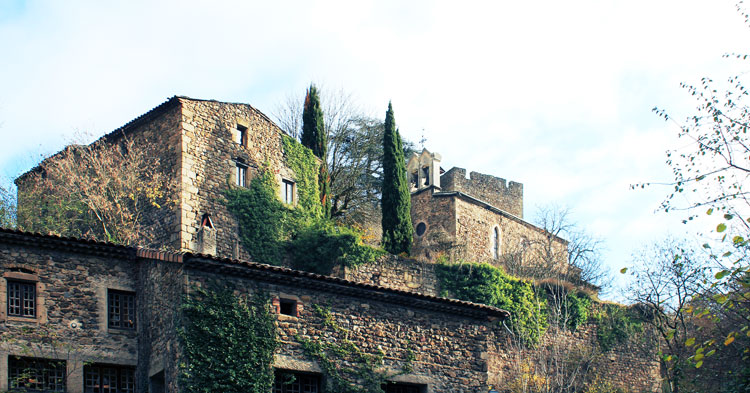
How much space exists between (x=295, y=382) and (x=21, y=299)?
6.39 m

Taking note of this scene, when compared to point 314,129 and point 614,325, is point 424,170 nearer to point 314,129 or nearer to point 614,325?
point 314,129

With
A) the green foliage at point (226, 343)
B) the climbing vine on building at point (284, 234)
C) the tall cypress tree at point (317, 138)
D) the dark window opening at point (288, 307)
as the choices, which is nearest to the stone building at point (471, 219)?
the tall cypress tree at point (317, 138)

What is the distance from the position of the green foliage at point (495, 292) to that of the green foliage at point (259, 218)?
643 centimetres

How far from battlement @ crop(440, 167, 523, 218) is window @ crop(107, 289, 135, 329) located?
2463cm

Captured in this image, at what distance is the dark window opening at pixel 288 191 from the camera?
33.0 meters

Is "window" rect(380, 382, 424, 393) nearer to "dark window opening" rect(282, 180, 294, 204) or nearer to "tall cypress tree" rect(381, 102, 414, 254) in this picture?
"dark window opening" rect(282, 180, 294, 204)

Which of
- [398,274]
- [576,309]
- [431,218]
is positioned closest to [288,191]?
[398,274]

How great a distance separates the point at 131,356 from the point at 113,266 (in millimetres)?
2184

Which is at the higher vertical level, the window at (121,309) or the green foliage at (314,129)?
the green foliage at (314,129)

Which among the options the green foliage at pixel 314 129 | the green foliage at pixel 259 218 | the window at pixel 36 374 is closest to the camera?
the window at pixel 36 374

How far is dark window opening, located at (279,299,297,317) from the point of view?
20234mm

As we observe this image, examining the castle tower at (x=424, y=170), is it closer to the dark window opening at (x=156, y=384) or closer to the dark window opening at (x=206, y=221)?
the dark window opening at (x=206, y=221)

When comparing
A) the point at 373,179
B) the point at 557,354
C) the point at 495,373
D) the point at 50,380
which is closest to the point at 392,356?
the point at 50,380

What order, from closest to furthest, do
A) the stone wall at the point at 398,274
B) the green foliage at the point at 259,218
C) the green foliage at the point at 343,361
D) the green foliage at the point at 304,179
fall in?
1. the green foliage at the point at 343,361
2. the green foliage at the point at 259,218
3. the stone wall at the point at 398,274
4. the green foliage at the point at 304,179
